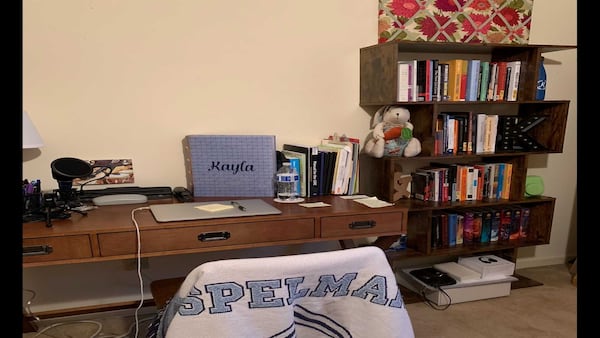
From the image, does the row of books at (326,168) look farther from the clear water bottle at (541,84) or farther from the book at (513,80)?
the clear water bottle at (541,84)

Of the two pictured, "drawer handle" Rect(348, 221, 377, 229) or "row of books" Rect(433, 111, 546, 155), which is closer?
"drawer handle" Rect(348, 221, 377, 229)

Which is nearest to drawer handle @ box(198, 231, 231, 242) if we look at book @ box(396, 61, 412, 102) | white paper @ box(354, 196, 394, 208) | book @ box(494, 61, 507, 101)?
white paper @ box(354, 196, 394, 208)

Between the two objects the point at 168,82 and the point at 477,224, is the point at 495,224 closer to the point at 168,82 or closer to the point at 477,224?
the point at 477,224

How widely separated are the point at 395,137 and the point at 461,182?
0.52 metres

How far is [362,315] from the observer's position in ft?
3.10

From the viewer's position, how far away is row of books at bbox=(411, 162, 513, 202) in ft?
7.41

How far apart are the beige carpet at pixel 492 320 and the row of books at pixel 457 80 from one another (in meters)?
1.13

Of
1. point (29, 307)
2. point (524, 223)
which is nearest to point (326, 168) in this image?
point (524, 223)

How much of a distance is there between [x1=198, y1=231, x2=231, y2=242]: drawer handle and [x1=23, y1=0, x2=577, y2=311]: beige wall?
62cm

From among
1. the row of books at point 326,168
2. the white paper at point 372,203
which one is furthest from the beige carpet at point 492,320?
the row of books at point 326,168

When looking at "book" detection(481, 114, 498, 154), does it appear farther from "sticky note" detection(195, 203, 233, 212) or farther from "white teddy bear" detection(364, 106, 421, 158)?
"sticky note" detection(195, 203, 233, 212)

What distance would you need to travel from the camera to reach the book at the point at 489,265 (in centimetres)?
231
